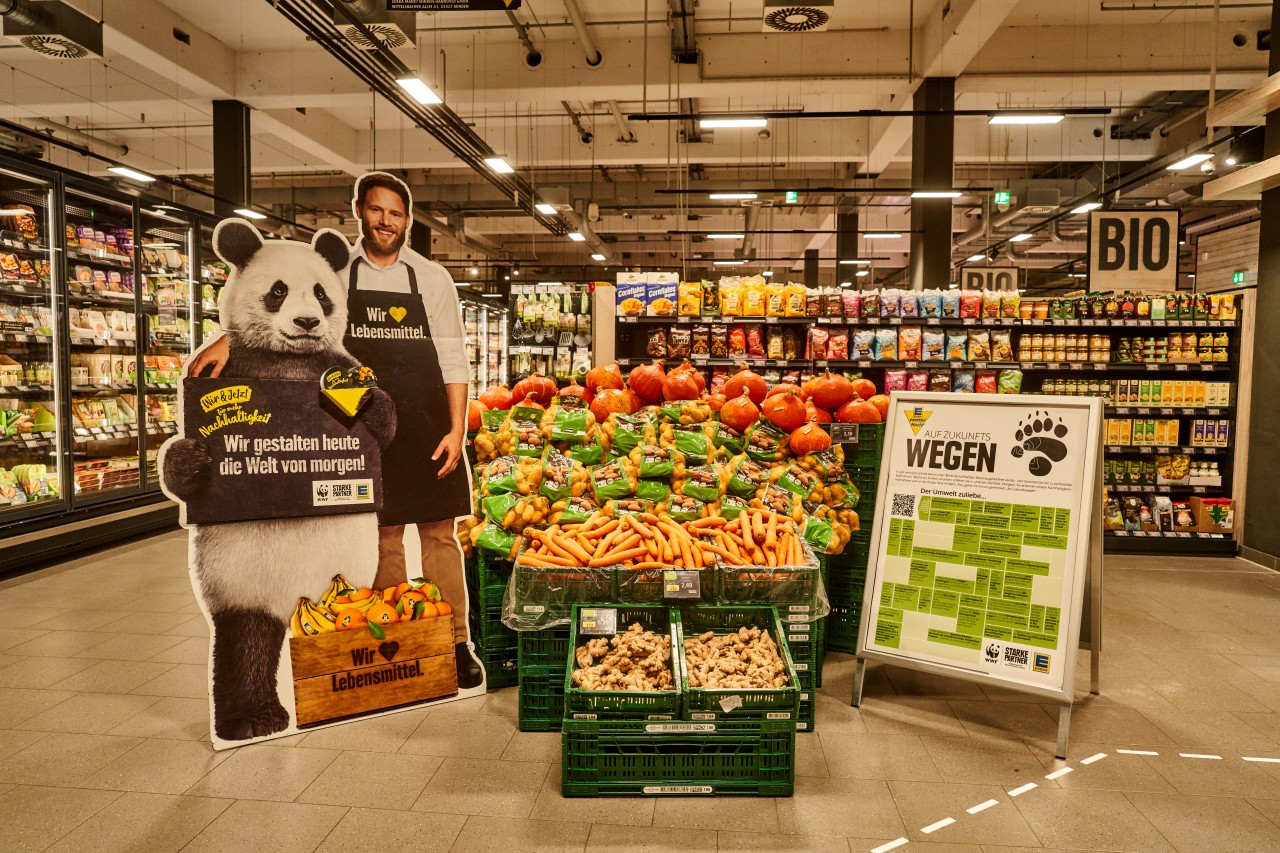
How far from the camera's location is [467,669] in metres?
3.54

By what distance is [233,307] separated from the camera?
3045 mm

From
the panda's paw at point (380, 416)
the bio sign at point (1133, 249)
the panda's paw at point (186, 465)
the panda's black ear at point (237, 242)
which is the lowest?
the panda's paw at point (186, 465)

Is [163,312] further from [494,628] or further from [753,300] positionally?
[494,628]

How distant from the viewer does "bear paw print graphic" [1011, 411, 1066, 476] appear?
3215mm

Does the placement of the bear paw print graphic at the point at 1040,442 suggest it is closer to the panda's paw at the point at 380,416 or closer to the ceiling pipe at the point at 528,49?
the panda's paw at the point at 380,416

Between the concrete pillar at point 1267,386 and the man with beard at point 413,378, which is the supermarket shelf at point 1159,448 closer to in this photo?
the concrete pillar at point 1267,386

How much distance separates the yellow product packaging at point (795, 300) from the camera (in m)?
7.00

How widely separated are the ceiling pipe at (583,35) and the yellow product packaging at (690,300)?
12.1 feet

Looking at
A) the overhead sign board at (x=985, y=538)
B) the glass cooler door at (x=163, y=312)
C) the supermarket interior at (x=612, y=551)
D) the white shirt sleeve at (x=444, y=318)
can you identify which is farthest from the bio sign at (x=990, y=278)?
the white shirt sleeve at (x=444, y=318)

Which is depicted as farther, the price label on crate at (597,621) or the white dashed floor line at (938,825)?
the price label on crate at (597,621)

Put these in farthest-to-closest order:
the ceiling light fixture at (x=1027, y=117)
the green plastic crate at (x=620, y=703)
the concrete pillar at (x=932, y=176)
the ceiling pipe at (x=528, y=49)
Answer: the concrete pillar at (x=932, y=176) → the ceiling pipe at (x=528, y=49) → the ceiling light fixture at (x=1027, y=117) → the green plastic crate at (x=620, y=703)

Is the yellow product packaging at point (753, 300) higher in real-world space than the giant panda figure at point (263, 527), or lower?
higher

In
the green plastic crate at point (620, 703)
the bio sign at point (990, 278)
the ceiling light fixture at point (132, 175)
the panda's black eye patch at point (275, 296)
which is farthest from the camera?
the bio sign at point (990, 278)

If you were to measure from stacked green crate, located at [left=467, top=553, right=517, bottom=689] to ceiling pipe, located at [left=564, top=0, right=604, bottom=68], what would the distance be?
6872mm
